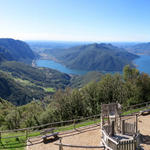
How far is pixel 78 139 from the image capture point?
12.6 metres

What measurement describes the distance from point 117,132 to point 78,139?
310 cm

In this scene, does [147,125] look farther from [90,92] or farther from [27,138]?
[90,92]

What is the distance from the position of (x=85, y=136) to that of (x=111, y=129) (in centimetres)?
307

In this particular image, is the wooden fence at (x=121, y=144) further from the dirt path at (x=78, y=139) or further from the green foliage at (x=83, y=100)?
the green foliage at (x=83, y=100)

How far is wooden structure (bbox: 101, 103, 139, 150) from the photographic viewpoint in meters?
8.75

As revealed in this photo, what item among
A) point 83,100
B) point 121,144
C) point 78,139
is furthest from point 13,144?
point 83,100

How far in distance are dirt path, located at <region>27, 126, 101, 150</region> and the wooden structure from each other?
4.95 ft

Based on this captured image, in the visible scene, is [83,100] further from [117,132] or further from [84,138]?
[117,132]

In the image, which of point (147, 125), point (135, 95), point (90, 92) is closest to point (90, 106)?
point (90, 92)

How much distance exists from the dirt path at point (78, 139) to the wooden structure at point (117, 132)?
151 centimetres

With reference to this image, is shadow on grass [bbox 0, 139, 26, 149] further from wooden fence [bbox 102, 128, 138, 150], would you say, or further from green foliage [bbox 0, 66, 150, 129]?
green foliage [bbox 0, 66, 150, 129]

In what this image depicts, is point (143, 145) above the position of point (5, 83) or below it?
above

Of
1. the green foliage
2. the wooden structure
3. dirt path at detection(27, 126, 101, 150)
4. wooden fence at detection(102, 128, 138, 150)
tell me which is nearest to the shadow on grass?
dirt path at detection(27, 126, 101, 150)

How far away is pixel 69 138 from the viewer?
1289cm
